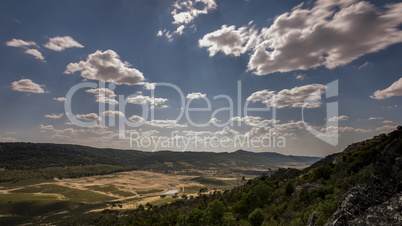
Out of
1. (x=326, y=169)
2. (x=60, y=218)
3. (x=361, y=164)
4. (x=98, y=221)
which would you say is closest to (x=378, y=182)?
(x=361, y=164)

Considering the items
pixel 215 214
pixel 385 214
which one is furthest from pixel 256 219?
pixel 385 214

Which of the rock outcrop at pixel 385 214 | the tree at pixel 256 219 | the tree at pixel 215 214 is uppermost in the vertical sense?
the rock outcrop at pixel 385 214

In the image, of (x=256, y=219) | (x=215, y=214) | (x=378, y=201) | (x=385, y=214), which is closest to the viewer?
(x=385, y=214)

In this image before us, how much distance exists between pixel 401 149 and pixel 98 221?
617 ft

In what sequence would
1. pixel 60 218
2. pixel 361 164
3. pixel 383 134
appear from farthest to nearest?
1. pixel 60 218
2. pixel 383 134
3. pixel 361 164

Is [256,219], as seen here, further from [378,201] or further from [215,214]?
[378,201]

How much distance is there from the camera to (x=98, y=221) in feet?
504

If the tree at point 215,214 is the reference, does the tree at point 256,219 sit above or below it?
above

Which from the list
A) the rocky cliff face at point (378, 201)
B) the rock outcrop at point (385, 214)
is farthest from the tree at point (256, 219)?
the rock outcrop at point (385, 214)

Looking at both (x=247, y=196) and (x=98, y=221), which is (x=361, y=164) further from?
(x=98, y=221)

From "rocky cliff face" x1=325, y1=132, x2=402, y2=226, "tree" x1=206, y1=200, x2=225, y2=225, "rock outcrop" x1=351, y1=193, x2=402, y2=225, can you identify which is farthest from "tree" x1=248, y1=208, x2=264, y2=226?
"rock outcrop" x1=351, y1=193, x2=402, y2=225

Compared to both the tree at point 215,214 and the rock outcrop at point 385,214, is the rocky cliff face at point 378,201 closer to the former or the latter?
the rock outcrop at point 385,214

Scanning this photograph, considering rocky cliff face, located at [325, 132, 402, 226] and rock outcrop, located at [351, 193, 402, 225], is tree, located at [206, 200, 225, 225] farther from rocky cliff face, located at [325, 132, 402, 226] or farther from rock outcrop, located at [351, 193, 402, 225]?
rock outcrop, located at [351, 193, 402, 225]

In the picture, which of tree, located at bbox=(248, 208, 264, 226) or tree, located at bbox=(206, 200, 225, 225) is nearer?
tree, located at bbox=(248, 208, 264, 226)
